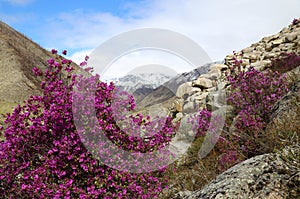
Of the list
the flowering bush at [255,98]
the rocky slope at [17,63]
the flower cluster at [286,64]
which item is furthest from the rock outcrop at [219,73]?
the rocky slope at [17,63]

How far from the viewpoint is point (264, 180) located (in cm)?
249

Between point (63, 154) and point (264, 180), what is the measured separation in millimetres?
3191

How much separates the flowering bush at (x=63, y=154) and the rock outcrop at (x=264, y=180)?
225cm

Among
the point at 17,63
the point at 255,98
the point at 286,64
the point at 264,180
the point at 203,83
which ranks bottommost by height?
the point at 264,180

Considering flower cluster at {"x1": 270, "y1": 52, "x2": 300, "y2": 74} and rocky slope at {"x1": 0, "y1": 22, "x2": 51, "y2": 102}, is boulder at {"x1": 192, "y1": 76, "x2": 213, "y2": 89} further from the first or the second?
rocky slope at {"x1": 0, "y1": 22, "x2": 51, "y2": 102}

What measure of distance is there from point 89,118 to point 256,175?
2.95m

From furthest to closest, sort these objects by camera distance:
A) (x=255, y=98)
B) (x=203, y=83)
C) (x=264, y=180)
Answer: (x=203, y=83), (x=255, y=98), (x=264, y=180)

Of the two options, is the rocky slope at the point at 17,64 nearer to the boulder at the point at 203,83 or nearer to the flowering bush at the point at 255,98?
the boulder at the point at 203,83

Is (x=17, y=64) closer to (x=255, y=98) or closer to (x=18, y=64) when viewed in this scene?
(x=18, y=64)

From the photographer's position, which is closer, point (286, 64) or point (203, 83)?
point (286, 64)

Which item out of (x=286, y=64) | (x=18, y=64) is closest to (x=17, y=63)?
(x=18, y=64)

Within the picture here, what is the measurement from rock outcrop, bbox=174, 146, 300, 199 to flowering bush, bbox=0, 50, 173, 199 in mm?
2248

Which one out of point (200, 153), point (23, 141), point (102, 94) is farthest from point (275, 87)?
point (23, 141)

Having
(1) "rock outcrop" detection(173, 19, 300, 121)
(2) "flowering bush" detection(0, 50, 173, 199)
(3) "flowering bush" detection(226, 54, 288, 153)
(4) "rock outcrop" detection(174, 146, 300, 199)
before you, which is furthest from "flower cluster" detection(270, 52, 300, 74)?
(4) "rock outcrop" detection(174, 146, 300, 199)
